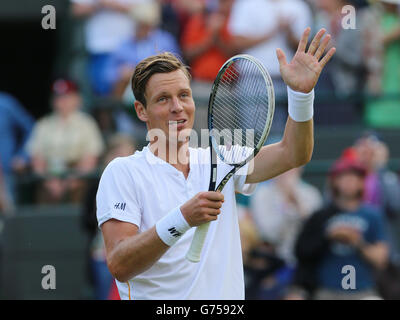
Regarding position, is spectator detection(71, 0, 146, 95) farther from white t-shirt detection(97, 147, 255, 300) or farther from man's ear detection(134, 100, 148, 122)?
white t-shirt detection(97, 147, 255, 300)

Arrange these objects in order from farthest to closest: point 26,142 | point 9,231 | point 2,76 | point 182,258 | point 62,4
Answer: point 2,76 < point 62,4 < point 26,142 < point 9,231 < point 182,258

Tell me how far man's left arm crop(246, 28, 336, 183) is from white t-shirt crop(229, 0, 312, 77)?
4785mm

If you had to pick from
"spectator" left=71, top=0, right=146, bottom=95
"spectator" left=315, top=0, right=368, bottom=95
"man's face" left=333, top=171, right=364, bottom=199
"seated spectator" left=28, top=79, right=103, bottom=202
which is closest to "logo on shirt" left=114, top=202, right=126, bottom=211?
"man's face" left=333, top=171, right=364, bottom=199

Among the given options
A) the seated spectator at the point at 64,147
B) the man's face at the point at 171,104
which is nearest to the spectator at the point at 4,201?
the seated spectator at the point at 64,147

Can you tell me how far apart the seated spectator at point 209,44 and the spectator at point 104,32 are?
0.70 meters

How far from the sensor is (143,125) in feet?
29.4

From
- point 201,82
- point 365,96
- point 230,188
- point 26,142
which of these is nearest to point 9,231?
point 26,142

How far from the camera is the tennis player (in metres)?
3.74

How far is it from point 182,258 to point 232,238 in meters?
0.26

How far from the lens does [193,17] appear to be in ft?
29.5

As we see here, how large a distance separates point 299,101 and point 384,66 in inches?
211

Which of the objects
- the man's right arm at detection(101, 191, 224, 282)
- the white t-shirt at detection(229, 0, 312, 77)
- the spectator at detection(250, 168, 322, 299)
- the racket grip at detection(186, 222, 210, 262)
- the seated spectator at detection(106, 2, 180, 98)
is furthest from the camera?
the seated spectator at detection(106, 2, 180, 98)

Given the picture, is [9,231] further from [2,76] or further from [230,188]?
[230,188]

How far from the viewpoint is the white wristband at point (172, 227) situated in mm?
3486
